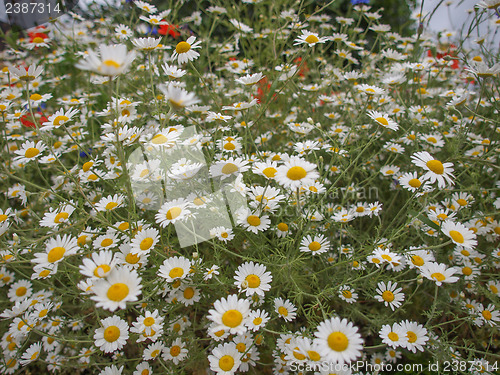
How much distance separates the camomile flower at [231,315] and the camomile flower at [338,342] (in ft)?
0.81

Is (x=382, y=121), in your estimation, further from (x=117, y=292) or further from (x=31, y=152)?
(x=31, y=152)

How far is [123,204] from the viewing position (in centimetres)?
158

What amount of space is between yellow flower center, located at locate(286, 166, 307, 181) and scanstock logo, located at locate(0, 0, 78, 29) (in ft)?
8.08

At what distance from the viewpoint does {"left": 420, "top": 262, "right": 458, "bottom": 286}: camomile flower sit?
1255 millimetres

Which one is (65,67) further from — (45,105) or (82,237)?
(82,237)

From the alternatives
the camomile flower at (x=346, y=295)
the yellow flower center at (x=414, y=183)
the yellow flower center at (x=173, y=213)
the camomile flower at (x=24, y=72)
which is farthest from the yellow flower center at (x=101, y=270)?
the yellow flower center at (x=414, y=183)

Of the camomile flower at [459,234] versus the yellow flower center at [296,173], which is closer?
the yellow flower center at [296,173]

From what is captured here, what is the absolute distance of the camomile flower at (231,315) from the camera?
1.03 m

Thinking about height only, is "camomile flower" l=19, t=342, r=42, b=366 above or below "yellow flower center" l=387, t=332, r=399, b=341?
below

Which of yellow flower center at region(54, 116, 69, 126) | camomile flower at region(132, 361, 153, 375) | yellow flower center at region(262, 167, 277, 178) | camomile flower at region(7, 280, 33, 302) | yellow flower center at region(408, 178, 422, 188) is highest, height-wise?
yellow flower center at region(262, 167, 277, 178)

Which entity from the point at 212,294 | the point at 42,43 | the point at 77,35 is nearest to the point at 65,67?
the point at 77,35

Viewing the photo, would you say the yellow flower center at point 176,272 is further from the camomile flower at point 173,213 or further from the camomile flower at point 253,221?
the camomile flower at point 253,221

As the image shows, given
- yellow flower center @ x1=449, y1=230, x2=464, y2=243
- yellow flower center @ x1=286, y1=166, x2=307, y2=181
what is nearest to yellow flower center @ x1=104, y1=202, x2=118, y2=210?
yellow flower center @ x1=286, y1=166, x2=307, y2=181

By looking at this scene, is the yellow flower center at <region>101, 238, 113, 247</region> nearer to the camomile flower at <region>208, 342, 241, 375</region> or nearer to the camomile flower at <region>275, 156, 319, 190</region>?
the camomile flower at <region>208, 342, 241, 375</region>
